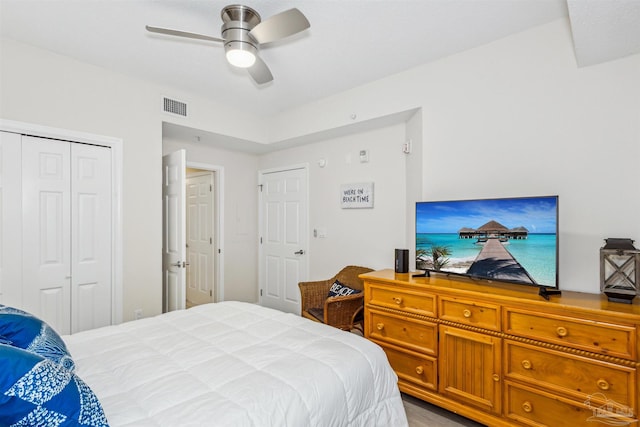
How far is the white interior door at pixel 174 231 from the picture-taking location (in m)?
3.15

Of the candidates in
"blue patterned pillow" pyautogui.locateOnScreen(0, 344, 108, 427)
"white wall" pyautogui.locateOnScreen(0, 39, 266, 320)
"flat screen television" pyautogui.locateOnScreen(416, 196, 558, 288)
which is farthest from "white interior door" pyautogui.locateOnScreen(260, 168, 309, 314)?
"blue patterned pillow" pyautogui.locateOnScreen(0, 344, 108, 427)

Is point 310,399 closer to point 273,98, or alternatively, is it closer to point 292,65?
point 292,65

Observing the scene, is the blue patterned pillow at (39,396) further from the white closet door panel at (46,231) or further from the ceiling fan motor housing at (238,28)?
the white closet door panel at (46,231)

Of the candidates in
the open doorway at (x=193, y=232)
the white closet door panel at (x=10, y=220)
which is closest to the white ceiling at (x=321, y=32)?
the white closet door panel at (x=10, y=220)


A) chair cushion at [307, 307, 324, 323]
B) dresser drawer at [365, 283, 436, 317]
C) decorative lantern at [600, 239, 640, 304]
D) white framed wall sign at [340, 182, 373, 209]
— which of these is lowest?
chair cushion at [307, 307, 324, 323]

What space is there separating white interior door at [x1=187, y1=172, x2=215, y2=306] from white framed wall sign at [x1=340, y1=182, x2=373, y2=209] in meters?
1.93

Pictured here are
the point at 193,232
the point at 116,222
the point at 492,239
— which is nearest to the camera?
the point at 492,239

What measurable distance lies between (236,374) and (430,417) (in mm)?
1576

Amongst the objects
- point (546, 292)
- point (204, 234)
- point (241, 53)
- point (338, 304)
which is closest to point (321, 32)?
point (241, 53)

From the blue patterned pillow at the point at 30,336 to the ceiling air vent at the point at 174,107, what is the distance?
2464 mm

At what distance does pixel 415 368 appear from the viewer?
2.31 metres

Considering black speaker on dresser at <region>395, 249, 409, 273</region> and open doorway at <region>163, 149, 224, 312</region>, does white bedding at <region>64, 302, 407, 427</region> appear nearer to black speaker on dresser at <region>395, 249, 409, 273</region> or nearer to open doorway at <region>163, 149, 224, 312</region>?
black speaker on dresser at <region>395, 249, 409, 273</region>

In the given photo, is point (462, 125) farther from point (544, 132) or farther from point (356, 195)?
point (356, 195)

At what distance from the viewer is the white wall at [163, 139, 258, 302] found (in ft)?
14.6
